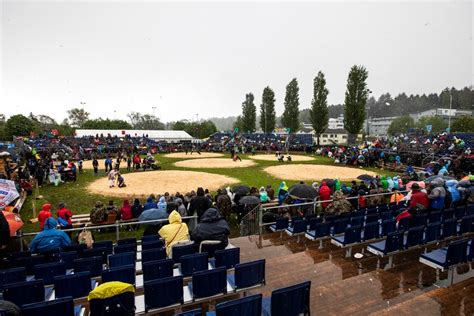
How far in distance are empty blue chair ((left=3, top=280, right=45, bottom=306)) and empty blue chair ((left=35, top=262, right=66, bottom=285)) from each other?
1.09m

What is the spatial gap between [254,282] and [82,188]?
62.2ft

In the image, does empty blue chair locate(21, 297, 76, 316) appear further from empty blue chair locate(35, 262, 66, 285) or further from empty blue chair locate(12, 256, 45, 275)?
empty blue chair locate(12, 256, 45, 275)

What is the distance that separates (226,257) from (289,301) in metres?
2.22

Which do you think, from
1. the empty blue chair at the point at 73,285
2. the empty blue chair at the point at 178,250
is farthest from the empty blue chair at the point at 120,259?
the empty blue chair at the point at 73,285

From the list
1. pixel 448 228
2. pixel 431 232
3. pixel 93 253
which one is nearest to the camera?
pixel 93 253

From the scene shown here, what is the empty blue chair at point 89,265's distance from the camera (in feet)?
20.0

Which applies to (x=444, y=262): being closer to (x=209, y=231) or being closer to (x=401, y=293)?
(x=401, y=293)

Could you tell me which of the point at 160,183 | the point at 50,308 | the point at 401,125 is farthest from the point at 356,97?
the point at 401,125

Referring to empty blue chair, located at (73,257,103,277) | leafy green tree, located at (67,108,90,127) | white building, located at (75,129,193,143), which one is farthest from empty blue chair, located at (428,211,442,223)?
leafy green tree, located at (67,108,90,127)

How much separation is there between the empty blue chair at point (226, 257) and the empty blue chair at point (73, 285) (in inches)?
99.8

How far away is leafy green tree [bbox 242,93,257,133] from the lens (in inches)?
3054

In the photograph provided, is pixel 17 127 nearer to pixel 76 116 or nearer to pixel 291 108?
pixel 76 116

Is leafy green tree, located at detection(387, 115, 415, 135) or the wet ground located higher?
leafy green tree, located at detection(387, 115, 415, 135)

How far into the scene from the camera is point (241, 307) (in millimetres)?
3857
